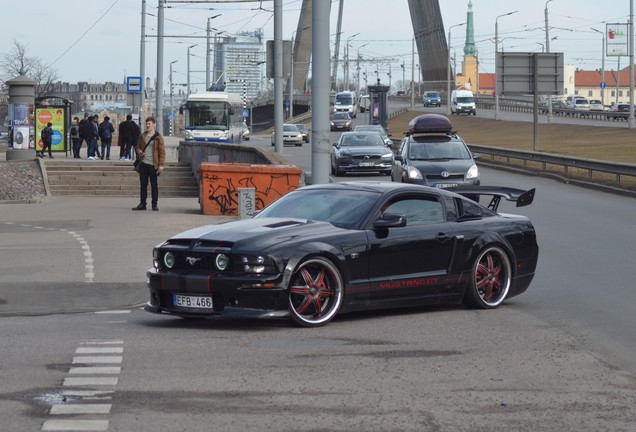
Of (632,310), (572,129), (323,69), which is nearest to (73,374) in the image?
(632,310)

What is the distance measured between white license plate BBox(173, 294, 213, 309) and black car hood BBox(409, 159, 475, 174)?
54.8 ft

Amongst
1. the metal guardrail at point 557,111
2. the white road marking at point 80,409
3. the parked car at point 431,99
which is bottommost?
the white road marking at point 80,409

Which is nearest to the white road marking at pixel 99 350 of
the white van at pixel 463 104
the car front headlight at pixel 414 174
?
the car front headlight at pixel 414 174

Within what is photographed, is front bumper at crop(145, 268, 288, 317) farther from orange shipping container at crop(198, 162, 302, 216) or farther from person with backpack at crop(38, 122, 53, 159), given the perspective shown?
person with backpack at crop(38, 122, 53, 159)

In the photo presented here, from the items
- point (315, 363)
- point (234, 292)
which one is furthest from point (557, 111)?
point (315, 363)

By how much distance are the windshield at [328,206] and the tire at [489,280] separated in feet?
4.37

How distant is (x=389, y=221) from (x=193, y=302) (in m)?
1.97

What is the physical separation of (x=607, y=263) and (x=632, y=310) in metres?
4.18

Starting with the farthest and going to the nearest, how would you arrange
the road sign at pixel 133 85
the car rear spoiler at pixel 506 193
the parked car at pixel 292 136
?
the parked car at pixel 292 136
the road sign at pixel 133 85
the car rear spoiler at pixel 506 193

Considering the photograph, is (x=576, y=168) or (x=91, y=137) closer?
(x=576, y=168)

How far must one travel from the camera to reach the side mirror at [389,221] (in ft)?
35.5

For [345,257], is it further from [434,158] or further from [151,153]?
[434,158]

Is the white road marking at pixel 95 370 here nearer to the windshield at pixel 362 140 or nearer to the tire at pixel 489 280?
the tire at pixel 489 280

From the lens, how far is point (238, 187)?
23609 millimetres
